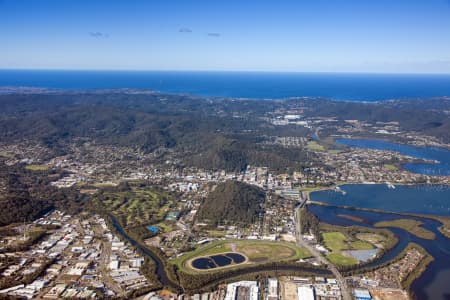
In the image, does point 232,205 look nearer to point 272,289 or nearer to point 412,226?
point 272,289

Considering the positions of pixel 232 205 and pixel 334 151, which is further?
pixel 334 151

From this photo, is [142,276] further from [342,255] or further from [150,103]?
[150,103]

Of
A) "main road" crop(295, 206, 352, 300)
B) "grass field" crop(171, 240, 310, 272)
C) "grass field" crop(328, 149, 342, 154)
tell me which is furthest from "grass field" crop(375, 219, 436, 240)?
"grass field" crop(328, 149, 342, 154)

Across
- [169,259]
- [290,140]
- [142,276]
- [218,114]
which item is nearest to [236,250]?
[169,259]

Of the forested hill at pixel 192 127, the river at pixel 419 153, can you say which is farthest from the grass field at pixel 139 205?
the river at pixel 419 153

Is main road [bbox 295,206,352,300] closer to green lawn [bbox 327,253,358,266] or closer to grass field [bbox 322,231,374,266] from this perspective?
green lawn [bbox 327,253,358,266]

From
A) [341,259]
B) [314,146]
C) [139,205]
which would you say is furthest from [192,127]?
[341,259]
